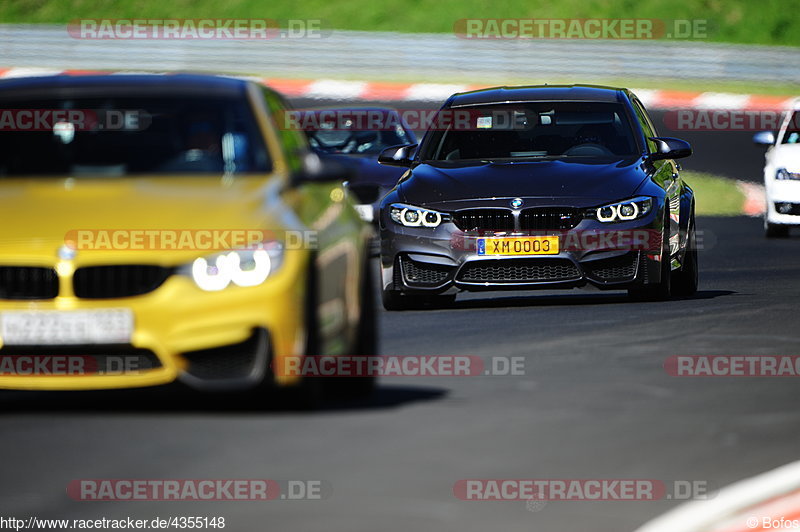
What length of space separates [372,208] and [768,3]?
31493mm

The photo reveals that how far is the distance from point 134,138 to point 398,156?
17.4 feet

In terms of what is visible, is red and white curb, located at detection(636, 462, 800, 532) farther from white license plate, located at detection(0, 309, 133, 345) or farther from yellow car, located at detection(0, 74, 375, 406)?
white license plate, located at detection(0, 309, 133, 345)

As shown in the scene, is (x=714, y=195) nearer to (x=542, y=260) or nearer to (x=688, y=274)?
(x=688, y=274)

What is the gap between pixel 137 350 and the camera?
7.76 meters

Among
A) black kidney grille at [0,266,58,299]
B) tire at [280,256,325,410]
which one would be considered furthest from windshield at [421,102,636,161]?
black kidney grille at [0,266,58,299]

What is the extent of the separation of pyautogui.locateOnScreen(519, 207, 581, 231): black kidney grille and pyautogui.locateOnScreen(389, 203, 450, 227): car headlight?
53 cm

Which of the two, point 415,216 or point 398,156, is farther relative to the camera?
point 398,156

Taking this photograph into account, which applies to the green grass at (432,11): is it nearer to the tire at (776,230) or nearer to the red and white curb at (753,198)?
the red and white curb at (753,198)

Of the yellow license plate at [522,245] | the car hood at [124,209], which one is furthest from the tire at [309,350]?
the yellow license plate at [522,245]

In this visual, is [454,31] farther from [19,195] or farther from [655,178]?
[19,195]

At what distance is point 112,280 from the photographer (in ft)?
25.6

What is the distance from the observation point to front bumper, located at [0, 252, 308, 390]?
302 inches

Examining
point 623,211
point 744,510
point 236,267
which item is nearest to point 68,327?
point 236,267

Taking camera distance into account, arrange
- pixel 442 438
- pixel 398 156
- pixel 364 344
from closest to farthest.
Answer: pixel 442 438, pixel 364 344, pixel 398 156
